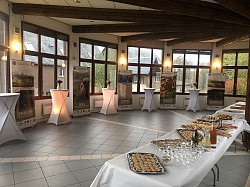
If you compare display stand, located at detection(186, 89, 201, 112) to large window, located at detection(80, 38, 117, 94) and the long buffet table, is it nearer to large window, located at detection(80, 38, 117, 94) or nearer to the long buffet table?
large window, located at detection(80, 38, 117, 94)

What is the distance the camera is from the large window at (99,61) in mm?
8508

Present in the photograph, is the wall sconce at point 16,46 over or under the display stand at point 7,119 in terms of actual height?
over

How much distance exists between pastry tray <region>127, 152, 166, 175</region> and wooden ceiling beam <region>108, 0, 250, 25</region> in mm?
3384

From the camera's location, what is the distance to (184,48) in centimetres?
1032

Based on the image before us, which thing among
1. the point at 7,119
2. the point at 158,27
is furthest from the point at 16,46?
the point at 158,27

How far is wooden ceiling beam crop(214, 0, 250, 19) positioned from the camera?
3.88 meters

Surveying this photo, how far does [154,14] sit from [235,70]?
6416mm

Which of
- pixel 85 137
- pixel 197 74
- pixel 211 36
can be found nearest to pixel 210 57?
pixel 197 74

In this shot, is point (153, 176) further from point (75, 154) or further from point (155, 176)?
point (75, 154)

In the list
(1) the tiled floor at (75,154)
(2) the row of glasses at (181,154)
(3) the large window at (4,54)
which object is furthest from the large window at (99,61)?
(2) the row of glasses at (181,154)

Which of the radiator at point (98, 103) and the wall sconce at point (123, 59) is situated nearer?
the radiator at point (98, 103)

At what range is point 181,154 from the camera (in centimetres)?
192

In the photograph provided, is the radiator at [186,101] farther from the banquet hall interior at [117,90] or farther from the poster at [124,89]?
the poster at [124,89]

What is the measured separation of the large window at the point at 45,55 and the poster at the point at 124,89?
7.83 feet
